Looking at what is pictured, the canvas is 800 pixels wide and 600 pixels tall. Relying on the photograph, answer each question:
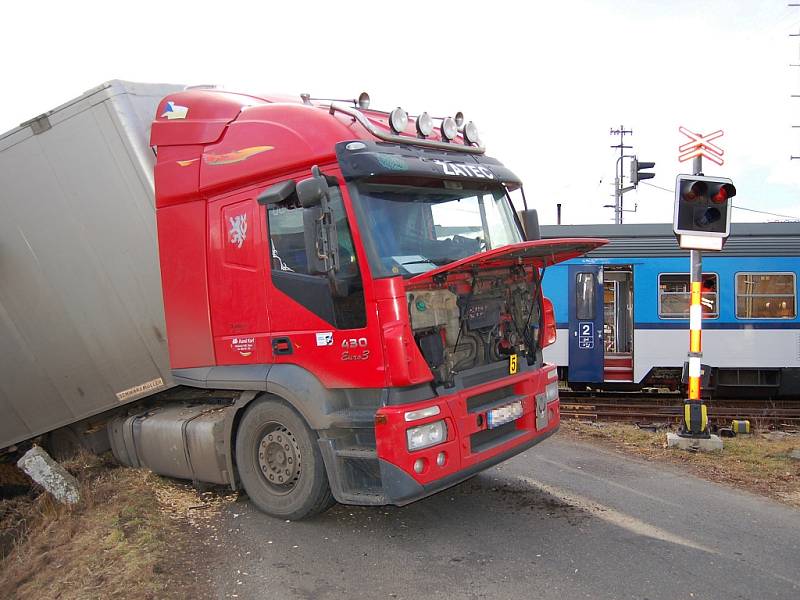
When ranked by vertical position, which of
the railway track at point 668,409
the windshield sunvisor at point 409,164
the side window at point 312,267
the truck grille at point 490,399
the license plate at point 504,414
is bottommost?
the railway track at point 668,409

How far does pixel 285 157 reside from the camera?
478 cm

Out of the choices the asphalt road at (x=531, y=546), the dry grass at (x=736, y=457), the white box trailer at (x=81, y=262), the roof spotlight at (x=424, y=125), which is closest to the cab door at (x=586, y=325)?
the dry grass at (x=736, y=457)

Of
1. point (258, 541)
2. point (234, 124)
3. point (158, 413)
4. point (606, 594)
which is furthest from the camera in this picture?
point (158, 413)

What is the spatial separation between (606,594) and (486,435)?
4.65ft

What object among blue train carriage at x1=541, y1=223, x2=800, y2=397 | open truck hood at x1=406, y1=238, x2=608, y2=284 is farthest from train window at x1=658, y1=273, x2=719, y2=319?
open truck hood at x1=406, y1=238, x2=608, y2=284

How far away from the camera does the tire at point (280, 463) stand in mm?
4742

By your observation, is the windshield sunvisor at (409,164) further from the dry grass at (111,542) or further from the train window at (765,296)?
the train window at (765,296)

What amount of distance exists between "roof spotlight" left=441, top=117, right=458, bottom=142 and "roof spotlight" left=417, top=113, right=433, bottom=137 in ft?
0.46

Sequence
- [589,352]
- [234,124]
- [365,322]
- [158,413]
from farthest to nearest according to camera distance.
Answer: [589,352]
[158,413]
[234,124]
[365,322]

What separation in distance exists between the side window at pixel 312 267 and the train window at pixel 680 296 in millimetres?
9065

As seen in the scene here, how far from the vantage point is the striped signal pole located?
707 cm

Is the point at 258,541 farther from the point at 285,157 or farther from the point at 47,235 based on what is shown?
the point at 47,235

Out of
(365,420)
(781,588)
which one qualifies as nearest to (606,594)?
(781,588)

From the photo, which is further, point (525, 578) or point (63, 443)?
point (63, 443)
